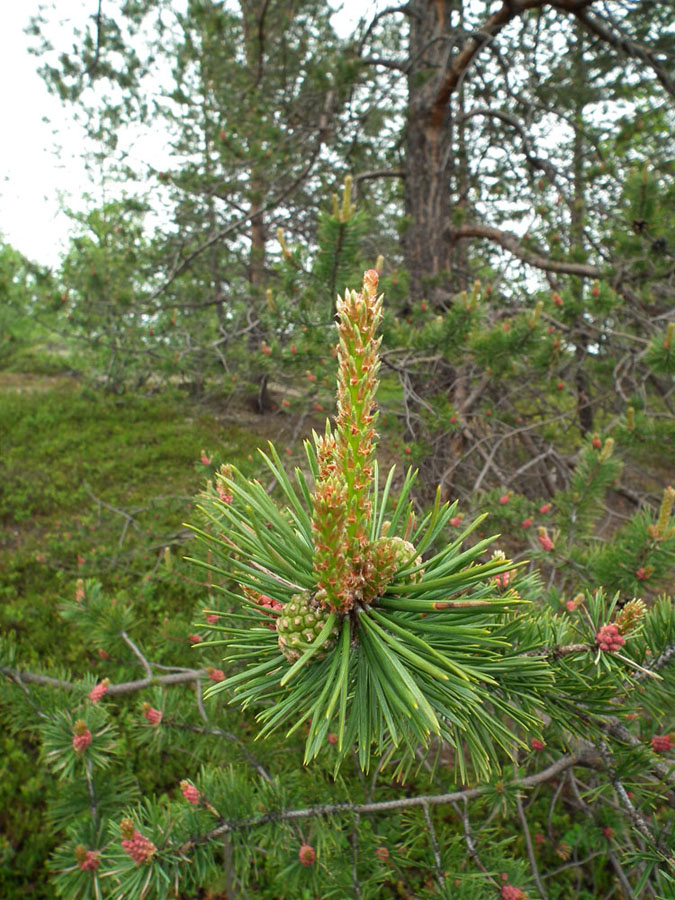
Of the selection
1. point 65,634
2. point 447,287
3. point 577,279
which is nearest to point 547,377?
point 577,279

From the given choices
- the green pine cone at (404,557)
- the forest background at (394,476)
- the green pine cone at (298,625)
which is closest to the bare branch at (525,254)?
the forest background at (394,476)

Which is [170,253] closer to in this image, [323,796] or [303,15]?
[303,15]

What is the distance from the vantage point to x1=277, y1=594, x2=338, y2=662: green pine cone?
54 cm

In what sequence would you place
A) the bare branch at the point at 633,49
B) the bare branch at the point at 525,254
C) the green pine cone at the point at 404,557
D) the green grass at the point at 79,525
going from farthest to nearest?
the bare branch at the point at 525,254, the bare branch at the point at 633,49, the green grass at the point at 79,525, the green pine cone at the point at 404,557

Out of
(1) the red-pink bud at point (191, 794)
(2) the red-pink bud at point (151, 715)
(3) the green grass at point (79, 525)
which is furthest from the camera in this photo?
(3) the green grass at point (79, 525)

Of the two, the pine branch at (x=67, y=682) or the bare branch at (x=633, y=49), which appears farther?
the bare branch at (x=633, y=49)

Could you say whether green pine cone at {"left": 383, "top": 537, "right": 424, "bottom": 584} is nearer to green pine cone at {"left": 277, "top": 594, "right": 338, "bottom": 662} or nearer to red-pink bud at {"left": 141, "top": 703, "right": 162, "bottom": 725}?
green pine cone at {"left": 277, "top": 594, "right": 338, "bottom": 662}

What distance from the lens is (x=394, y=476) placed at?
328 centimetres

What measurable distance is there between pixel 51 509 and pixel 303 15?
19.8ft

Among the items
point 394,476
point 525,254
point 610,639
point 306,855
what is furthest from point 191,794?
point 525,254

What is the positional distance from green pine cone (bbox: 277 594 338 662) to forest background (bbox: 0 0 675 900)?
0.07m

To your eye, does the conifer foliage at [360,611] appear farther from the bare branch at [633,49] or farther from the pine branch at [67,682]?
the bare branch at [633,49]

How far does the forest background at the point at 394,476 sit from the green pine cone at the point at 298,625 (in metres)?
0.07

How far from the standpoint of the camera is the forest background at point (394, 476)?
897 mm
